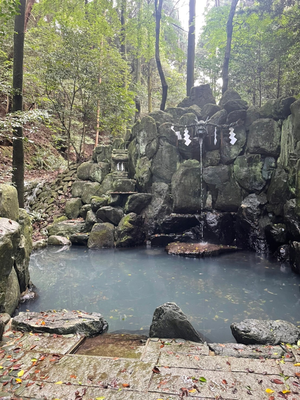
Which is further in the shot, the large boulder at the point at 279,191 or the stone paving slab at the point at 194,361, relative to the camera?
the large boulder at the point at 279,191

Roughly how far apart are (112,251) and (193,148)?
18.6 ft

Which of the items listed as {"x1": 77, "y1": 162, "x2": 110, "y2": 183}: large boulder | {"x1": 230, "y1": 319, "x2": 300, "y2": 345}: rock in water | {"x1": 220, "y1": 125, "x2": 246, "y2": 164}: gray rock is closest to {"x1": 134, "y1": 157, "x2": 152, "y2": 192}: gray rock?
{"x1": 77, "y1": 162, "x2": 110, "y2": 183}: large boulder

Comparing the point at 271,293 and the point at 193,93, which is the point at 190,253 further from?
the point at 193,93

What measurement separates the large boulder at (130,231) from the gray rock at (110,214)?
41 centimetres

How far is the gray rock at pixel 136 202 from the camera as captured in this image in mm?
11305

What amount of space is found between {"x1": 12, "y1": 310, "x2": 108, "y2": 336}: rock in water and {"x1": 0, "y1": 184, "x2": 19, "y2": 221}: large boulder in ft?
6.53

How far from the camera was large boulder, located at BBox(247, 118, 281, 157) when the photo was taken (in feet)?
33.0

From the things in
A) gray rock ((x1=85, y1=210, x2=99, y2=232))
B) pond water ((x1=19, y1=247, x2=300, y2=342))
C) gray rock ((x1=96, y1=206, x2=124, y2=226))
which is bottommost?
pond water ((x1=19, y1=247, x2=300, y2=342))

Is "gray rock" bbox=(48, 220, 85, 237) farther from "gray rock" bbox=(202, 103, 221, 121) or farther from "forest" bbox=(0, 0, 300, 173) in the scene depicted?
"gray rock" bbox=(202, 103, 221, 121)

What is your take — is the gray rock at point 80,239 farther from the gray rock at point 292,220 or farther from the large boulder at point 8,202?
the gray rock at point 292,220

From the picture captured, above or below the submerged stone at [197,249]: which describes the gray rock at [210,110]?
above

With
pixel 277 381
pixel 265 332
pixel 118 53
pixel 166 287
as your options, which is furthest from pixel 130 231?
pixel 118 53

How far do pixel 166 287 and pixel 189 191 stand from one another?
218 inches

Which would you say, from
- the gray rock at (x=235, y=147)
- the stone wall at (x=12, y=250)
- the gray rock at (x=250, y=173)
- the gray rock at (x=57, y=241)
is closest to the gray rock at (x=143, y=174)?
the gray rock at (x=235, y=147)
